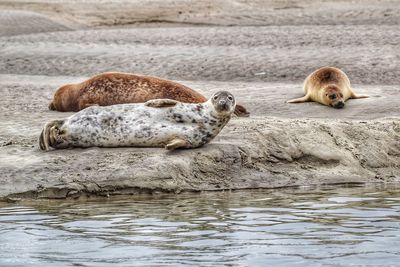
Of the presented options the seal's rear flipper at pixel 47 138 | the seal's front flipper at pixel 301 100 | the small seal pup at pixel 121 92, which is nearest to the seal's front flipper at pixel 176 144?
the seal's rear flipper at pixel 47 138

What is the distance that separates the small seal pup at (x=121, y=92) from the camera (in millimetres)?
11406

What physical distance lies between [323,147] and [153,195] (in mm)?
1924

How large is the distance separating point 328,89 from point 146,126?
367cm

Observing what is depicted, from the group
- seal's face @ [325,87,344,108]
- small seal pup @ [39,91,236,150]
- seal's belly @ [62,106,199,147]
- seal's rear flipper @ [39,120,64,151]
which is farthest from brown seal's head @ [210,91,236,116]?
seal's face @ [325,87,344,108]

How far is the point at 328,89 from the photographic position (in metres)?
12.8

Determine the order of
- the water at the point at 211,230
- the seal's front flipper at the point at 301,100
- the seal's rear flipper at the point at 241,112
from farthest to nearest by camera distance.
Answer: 1. the seal's front flipper at the point at 301,100
2. the seal's rear flipper at the point at 241,112
3. the water at the point at 211,230

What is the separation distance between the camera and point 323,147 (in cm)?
1016

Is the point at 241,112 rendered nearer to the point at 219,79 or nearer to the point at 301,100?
the point at 301,100

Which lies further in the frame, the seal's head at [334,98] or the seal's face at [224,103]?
the seal's head at [334,98]

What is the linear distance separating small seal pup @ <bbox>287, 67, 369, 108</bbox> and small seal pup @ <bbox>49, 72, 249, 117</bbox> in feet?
4.52

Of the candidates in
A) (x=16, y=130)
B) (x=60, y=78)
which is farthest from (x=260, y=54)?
(x=16, y=130)

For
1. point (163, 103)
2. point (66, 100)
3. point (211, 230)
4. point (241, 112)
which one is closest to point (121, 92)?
point (66, 100)

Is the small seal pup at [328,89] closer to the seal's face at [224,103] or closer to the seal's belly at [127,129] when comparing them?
the seal's face at [224,103]

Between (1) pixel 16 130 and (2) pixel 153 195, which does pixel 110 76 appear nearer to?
(1) pixel 16 130
